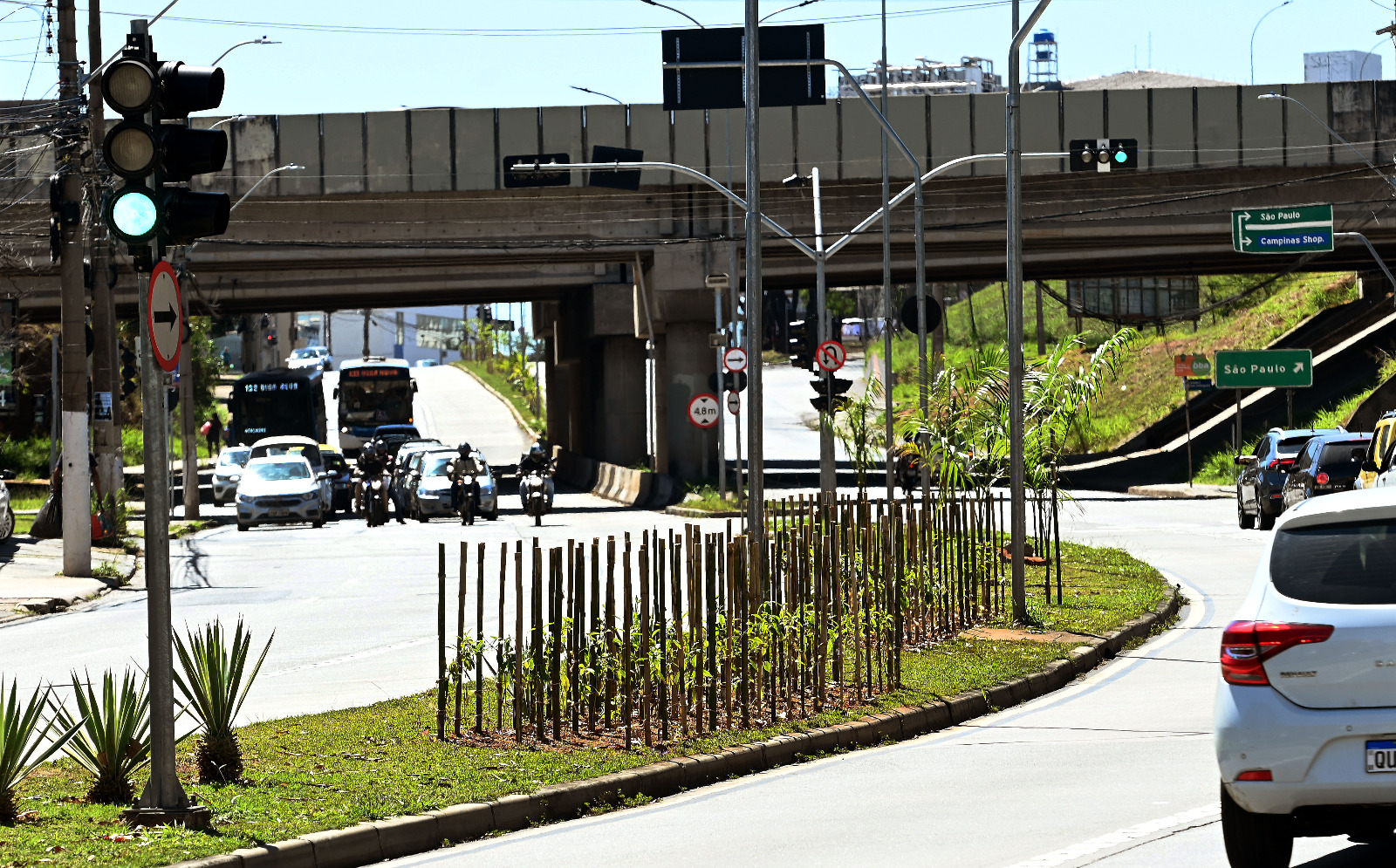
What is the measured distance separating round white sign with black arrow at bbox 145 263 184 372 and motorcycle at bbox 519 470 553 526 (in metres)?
28.8

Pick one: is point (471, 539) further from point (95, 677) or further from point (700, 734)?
point (700, 734)

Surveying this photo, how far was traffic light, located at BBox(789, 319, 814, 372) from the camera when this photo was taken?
109 feet

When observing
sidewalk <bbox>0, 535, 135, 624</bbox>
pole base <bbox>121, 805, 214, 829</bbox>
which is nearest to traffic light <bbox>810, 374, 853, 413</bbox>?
sidewalk <bbox>0, 535, 135, 624</bbox>

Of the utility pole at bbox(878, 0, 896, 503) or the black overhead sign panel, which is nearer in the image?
the utility pole at bbox(878, 0, 896, 503)

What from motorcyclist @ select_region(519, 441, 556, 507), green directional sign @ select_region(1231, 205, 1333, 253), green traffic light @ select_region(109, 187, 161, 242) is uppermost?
green directional sign @ select_region(1231, 205, 1333, 253)

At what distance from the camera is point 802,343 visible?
1321 inches

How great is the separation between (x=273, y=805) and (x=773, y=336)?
110 meters

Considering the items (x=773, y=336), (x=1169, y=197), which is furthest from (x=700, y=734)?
(x=773, y=336)

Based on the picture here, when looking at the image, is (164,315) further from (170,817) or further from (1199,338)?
(1199,338)

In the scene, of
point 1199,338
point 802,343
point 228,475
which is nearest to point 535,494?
point 802,343

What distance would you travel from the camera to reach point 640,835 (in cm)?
814

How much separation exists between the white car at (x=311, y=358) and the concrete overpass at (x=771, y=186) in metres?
61.9

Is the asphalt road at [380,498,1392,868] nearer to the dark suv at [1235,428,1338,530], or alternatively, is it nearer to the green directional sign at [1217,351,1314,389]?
the dark suv at [1235,428,1338,530]

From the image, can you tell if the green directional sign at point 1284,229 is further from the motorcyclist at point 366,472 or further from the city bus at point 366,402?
the city bus at point 366,402
